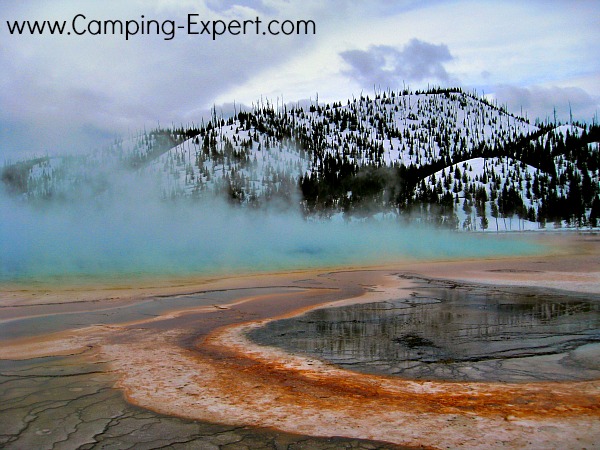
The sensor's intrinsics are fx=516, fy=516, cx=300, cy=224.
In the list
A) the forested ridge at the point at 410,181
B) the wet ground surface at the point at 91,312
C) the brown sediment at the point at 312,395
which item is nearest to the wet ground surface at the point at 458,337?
the brown sediment at the point at 312,395

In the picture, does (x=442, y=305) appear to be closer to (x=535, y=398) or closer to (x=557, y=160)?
(x=535, y=398)

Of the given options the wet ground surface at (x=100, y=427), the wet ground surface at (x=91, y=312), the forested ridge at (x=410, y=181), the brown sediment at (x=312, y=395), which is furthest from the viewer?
the forested ridge at (x=410, y=181)

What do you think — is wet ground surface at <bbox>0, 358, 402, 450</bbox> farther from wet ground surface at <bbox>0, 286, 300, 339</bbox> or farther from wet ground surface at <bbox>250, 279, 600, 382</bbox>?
wet ground surface at <bbox>0, 286, 300, 339</bbox>

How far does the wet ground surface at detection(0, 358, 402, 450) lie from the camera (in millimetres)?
5555

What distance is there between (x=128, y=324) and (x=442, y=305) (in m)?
8.80

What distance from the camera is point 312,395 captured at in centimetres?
719

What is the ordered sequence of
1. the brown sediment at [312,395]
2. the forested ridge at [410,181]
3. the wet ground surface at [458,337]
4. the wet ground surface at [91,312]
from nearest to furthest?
the brown sediment at [312,395]
the wet ground surface at [458,337]
the wet ground surface at [91,312]
the forested ridge at [410,181]

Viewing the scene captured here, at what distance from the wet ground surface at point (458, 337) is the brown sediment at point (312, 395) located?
0.55 meters

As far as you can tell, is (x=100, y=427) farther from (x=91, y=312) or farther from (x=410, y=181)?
(x=410, y=181)

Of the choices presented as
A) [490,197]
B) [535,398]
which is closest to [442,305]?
[535,398]

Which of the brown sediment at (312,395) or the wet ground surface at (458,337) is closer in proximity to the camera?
the brown sediment at (312,395)

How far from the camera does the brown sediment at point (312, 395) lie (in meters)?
5.81

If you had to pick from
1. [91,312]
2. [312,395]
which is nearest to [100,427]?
[312,395]

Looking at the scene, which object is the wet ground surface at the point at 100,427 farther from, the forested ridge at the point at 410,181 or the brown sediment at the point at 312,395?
the forested ridge at the point at 410,181
